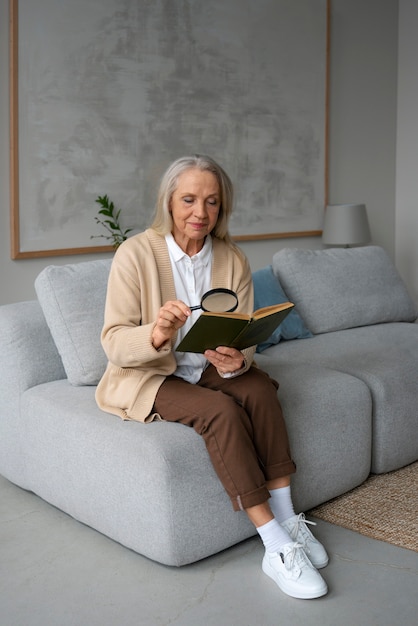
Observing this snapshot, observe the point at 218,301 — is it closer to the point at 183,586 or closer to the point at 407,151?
the point at 183,586

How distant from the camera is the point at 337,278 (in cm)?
397

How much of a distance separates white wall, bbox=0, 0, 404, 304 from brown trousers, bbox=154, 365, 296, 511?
2.62 metres

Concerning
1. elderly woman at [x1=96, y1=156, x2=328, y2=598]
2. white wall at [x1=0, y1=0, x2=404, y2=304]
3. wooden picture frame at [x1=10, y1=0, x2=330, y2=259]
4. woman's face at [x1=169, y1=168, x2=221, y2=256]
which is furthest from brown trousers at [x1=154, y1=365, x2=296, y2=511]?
white wall at [x1=0, y1=0, x2=404, y2=304]

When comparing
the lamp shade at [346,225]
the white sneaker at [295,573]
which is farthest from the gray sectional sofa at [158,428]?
the lamp shade at [346,225]

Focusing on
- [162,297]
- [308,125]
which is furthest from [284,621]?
[308,125]

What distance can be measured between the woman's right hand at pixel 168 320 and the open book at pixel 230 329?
0.05 meters

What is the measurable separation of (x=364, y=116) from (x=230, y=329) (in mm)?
3934

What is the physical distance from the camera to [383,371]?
10.4ft

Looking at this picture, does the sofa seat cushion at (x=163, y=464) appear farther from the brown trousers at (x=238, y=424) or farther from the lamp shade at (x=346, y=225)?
the lamp shade at (x=346, y=225)

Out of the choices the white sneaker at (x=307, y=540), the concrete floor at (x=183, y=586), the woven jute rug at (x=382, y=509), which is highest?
the white sneaker at (x=307, y=540)

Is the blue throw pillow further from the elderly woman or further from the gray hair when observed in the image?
the gray hair

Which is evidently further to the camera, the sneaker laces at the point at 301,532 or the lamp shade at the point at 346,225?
the lamp shade at the point at 346,225

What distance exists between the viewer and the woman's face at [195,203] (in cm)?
250

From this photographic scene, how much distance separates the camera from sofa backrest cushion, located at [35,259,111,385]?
286 cm
